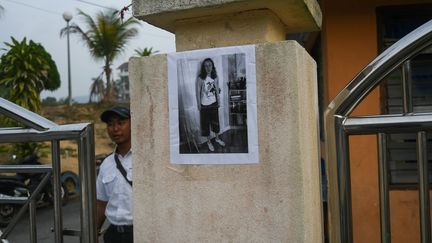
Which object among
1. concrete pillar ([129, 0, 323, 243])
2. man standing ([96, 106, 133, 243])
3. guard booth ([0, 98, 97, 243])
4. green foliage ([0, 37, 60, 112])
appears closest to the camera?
concrete pillar ([129, 0, 323, 243])

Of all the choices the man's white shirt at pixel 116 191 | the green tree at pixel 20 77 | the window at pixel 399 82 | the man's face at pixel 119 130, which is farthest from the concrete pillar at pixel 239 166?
the green tree at pixel 20 77

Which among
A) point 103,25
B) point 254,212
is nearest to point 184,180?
point 254,212

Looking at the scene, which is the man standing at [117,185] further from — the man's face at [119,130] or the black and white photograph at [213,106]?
the black and white photograph at [213,106]

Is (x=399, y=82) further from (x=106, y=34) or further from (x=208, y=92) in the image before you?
(x=106, y=34)

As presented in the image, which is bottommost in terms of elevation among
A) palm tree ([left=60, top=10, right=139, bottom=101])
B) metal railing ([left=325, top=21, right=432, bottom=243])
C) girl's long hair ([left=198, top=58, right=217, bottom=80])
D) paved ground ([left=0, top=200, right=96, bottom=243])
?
paved ground ([left=0, top=200, right=96, bottom=243])

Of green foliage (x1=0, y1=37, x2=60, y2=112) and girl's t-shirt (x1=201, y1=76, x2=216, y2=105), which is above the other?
green foliage (x1=0, y1=37, x2=60, y2=112)

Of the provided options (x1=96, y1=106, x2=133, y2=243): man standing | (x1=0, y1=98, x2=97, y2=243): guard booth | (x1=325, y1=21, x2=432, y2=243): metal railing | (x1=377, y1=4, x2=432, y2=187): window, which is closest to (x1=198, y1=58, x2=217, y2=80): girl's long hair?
(x1=325, y1=21, x2=432, y2=243): metal railing

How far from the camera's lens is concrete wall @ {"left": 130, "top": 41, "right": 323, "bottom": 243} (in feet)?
5.58

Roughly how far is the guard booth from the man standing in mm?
703

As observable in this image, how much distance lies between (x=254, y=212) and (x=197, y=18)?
835mm

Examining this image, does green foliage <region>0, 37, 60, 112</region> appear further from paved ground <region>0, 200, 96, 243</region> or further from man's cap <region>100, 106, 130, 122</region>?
man's cap <region>100, 106, 130, 122</region>

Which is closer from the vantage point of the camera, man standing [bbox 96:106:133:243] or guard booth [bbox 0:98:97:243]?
guard booth [bbox 0:98:97:243]

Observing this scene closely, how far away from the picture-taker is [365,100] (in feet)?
14.5

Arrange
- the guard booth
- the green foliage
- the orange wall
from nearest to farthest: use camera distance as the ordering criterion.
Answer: the guard booth → the orange wall → the green foliage
